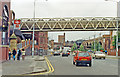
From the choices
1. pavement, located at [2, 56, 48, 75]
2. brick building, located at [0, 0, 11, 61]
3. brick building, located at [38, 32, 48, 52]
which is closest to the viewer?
pavement, located at [2, 56, 48, 75]

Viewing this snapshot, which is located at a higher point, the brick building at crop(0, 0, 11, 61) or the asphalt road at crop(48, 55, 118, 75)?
the brick building at crop(0, 0, 11, 61)

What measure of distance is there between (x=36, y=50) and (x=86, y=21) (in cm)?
1857

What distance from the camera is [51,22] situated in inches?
2463

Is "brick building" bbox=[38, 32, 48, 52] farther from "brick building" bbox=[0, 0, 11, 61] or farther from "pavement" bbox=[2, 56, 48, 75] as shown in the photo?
"pavement" bbox=[2, 56, 48, 75]

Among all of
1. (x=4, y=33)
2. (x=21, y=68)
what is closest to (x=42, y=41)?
(x=4, y=33)

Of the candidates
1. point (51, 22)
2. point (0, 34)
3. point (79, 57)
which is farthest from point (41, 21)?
point (79, 57)

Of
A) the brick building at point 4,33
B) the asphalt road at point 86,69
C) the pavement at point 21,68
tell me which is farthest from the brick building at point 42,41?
the asphalt road at point 86,69

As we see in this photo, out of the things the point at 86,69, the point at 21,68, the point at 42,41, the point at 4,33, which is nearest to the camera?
the point at 21,68

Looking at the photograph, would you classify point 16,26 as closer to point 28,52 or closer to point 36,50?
point 28,52

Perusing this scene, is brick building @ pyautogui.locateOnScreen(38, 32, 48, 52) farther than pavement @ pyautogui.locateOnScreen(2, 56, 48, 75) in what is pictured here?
Yes

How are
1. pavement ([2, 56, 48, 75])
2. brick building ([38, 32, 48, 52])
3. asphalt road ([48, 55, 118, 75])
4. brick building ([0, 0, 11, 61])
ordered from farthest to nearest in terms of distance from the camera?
brick building ([38, 32, 48, 52]) < brick building ([0, 0, 11, 61]) < asphalt road ([48, 55, 118, 75]) < pavement ([2, 56, 48, 75])

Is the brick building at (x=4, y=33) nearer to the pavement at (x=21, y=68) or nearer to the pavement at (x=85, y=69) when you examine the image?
the pavement at (x=21, y=68)

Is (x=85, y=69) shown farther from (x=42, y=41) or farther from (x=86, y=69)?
(x=42, y=41)

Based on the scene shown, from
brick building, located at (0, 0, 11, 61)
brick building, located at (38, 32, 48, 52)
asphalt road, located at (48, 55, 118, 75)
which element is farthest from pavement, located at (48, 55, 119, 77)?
brick building, located at (38, 32, 48, 52)
